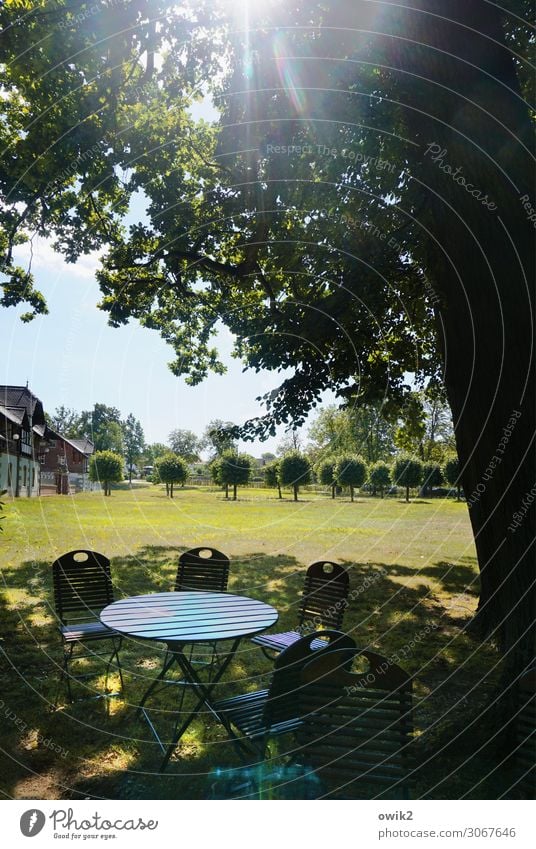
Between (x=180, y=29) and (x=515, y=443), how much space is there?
7.23m

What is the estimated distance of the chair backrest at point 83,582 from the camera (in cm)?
570

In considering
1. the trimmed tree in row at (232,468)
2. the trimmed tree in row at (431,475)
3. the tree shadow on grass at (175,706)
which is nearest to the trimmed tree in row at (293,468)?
the trimmed tree in row at (232,468)

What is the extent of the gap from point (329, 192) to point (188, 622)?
724 centimetres

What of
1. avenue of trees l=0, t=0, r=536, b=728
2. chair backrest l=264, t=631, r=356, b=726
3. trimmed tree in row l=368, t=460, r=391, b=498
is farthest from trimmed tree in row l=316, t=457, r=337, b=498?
chair backrest l=264, t=631, r=356, b=726

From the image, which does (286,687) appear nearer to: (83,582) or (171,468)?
(83,582)

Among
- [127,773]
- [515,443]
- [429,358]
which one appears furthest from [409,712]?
[429,358]

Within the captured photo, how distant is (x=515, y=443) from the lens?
16.1 ft

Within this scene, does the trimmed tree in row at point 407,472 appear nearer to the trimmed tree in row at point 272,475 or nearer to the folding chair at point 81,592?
the trimmed tree in row at point 272,475

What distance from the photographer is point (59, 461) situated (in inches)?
478

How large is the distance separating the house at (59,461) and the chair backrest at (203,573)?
16.8 feet

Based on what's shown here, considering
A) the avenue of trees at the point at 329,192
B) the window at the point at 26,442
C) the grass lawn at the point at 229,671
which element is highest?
the avenue of trees at the point at 329,192

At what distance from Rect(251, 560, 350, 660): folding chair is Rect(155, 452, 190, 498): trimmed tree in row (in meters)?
26.5

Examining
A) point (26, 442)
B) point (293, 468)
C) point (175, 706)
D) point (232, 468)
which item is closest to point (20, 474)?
point (26, 442)

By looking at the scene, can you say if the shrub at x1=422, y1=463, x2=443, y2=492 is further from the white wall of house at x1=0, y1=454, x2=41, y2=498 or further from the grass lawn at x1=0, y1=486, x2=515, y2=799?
the white wall of house at x1=0, y1=454, x2=41, y2=498
